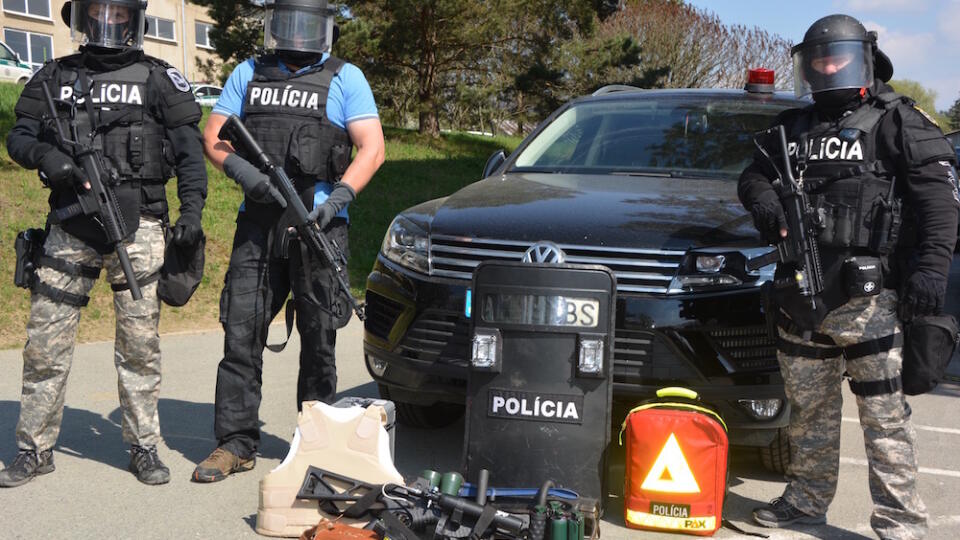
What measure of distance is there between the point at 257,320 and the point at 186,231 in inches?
20.4

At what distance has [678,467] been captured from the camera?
13.0ft

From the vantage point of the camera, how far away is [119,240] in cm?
436

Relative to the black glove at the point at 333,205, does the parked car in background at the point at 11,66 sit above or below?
above

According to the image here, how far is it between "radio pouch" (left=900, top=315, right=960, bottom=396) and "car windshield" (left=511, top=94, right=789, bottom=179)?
5.44 ft

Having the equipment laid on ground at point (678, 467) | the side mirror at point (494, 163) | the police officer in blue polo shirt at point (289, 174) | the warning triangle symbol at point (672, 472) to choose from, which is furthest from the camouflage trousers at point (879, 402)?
the side mirror at point (494, 163)

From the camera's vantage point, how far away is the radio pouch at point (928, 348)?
3.64 m

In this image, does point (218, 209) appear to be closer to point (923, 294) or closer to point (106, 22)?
point (106, 22)

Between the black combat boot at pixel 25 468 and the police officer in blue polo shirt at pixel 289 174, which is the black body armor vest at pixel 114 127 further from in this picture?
the black combat boot at pixel 25 468

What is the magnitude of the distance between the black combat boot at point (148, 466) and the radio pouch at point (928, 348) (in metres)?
3.14

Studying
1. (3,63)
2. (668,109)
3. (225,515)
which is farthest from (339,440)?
(3,63)

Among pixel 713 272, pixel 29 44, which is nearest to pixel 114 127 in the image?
pixel 713 272

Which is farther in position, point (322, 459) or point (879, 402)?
point (322, 459)

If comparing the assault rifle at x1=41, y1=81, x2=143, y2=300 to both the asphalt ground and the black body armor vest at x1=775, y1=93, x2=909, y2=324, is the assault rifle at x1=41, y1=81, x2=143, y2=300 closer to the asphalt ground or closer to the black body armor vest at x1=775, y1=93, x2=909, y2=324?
the asphalt ground

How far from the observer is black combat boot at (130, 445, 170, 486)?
15.0ft
